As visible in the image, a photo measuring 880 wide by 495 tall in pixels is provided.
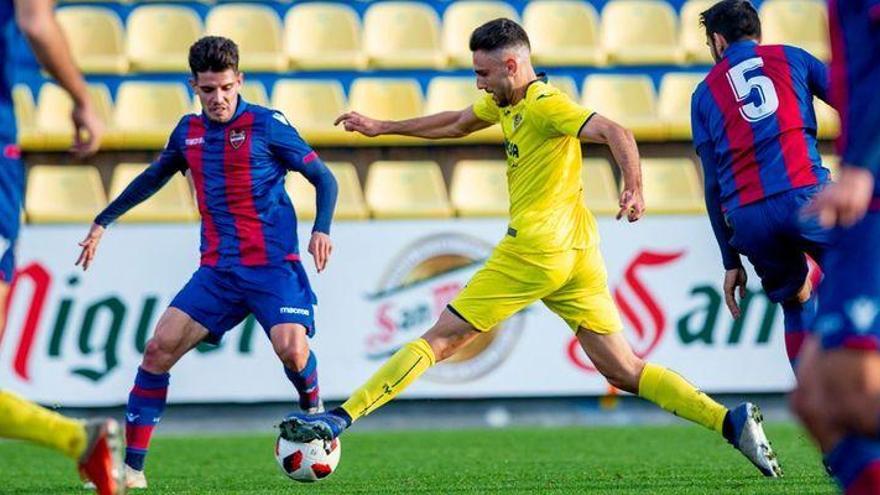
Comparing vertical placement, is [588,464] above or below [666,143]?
below

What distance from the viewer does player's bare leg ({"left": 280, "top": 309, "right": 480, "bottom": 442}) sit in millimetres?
6379

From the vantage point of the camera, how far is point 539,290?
6836 mm

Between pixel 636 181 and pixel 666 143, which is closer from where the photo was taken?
pixel 636 181

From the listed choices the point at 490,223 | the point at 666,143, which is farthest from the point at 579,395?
the point at 666,143

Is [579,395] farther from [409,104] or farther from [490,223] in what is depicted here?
[409,104]

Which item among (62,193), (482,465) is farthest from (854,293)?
(62,193)

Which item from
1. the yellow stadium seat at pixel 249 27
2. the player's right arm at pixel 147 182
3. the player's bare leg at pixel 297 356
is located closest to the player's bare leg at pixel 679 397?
the player's bare leg at pixel 297 356

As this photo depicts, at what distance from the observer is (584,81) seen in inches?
506

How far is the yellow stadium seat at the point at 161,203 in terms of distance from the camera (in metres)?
11.1

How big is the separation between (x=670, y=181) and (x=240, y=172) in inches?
195

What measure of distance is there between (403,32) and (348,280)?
3.42 metres

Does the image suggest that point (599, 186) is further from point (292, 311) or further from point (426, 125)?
point (292, 311)

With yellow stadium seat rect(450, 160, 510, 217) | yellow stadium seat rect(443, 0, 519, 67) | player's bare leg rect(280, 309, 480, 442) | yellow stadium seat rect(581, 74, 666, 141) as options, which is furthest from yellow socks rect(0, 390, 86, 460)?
yellow stadium seat rect(443, 0, 519, 67)

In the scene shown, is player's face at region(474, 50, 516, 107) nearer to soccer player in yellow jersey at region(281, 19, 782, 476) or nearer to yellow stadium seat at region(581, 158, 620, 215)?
soccer player in yellow jersey at region(281, 19, 782, 476)
